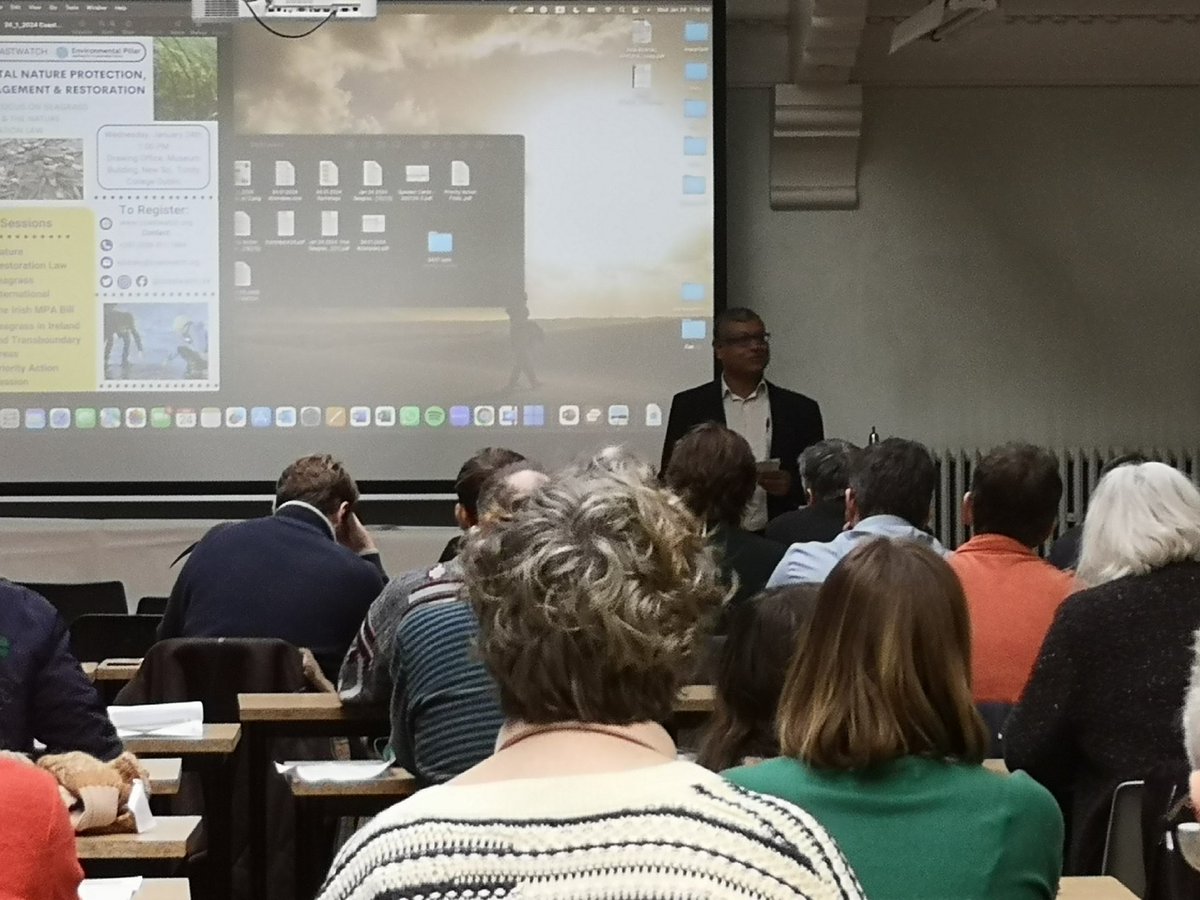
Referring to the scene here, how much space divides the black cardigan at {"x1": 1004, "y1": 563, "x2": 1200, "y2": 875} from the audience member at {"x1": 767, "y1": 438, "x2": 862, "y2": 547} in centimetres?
142

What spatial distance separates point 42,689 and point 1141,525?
1.82m

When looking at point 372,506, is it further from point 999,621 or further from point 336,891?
point 336,891

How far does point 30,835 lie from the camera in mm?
1560

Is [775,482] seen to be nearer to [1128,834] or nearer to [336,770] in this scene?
[336,770]

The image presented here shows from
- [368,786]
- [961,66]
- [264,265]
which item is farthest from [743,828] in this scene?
[961,66]

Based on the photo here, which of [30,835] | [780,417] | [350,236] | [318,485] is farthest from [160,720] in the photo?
[350,236]

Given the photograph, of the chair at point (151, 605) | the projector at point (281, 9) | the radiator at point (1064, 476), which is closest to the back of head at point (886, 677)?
the projector at point (281, 9)

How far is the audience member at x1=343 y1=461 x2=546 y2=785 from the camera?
2926 mm

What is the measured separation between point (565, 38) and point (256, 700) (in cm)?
394

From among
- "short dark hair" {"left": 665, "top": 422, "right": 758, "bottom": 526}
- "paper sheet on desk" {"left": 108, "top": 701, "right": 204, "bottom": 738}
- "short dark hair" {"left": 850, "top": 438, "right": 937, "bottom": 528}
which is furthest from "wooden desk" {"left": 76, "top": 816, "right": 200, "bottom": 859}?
"short dark hair" {"left": 850, "top": 438, "right": 937, "bottom": 528}

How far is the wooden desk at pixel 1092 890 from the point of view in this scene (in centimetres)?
210

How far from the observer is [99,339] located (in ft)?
22.0

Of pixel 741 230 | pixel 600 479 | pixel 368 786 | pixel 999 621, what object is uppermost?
pixel 741 230

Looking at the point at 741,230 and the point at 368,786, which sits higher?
the point at 741,230
